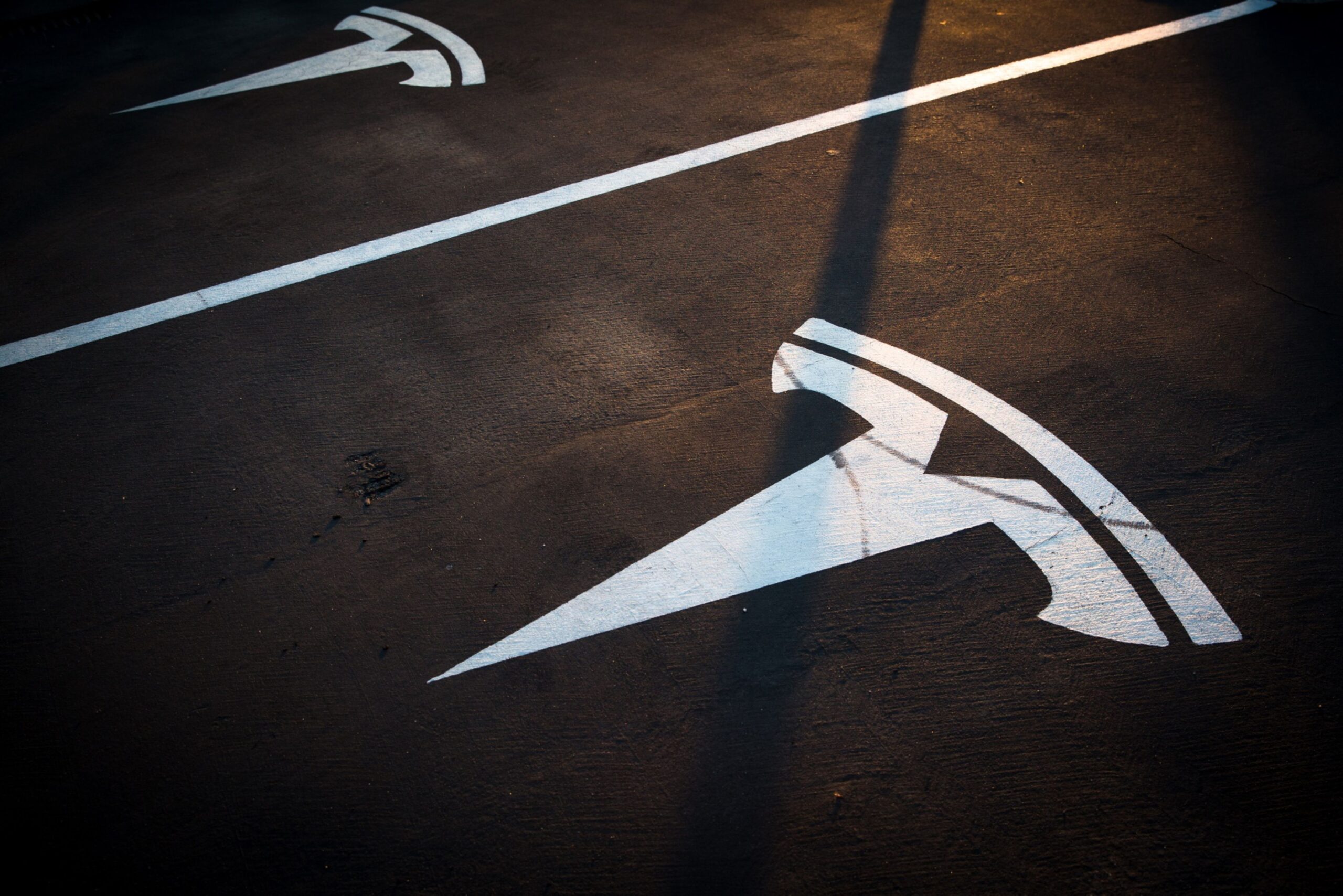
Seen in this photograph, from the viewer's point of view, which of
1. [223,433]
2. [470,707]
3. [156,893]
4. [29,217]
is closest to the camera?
[156,893]

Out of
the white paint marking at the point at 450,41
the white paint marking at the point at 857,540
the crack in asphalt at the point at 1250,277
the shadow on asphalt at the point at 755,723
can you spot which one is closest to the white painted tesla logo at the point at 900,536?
the white paint marking at the point at 857,540

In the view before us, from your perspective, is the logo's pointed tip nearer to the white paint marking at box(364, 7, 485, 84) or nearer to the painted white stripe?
the painted white stripe

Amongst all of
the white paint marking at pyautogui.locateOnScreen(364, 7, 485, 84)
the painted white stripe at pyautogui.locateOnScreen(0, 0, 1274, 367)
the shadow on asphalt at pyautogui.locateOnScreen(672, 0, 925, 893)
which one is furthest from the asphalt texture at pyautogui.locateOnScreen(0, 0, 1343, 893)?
the white paint marking at pyautogui.locateOnScreen(364, 7, 485, 84)

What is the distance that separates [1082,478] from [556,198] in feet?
13.2

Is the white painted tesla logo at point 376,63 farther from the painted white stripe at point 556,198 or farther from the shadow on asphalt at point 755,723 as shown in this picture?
the shadow on asphalt at point 755,723

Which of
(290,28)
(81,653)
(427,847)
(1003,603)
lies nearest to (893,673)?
(1003,603)

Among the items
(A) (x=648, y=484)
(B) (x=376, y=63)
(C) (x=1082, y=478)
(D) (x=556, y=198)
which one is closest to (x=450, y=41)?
(B) (x=376, y=63)

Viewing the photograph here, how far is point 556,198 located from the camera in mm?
6039

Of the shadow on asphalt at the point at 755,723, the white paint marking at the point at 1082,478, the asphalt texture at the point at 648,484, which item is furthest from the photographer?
the white paint marking at the point at 1082,478

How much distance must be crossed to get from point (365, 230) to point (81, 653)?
337cm

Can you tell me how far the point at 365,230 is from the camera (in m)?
5.80

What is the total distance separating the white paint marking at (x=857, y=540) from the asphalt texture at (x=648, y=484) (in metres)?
0.08

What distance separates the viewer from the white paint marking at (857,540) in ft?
11.3

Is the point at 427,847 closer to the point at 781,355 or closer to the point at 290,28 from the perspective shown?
the point at 781,355
